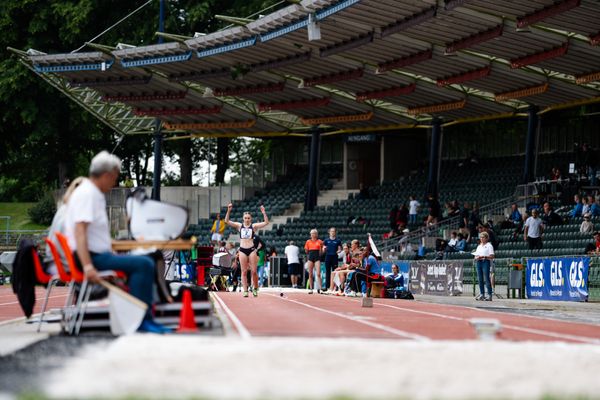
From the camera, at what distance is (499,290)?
104ft

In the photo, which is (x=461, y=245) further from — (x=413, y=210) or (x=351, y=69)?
(x=351, y=69)

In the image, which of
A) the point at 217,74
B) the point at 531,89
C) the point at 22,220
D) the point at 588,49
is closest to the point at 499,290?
the point at 588,49

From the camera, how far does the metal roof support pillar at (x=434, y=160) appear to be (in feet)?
165

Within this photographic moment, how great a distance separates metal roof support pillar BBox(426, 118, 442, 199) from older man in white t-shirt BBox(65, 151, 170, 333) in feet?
127

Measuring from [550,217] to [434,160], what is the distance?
13.5 metres

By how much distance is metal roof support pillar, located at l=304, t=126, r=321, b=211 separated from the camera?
56.2m

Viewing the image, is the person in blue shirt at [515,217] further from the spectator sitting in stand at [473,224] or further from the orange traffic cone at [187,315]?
the orange traffic cone at [187,315]

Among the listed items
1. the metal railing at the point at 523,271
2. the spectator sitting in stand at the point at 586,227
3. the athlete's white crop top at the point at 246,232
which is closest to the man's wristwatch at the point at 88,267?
the athlete's white crop top at the point at 246,232

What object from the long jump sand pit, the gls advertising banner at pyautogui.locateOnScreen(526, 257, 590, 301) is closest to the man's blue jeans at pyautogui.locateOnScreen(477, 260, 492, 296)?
the gls advertising banner at pyautogui.locateOnScreen(526, 257, 590, 301)

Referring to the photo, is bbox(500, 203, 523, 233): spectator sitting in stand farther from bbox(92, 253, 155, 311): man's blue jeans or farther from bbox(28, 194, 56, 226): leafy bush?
bbox(28, 194, 56, 226): leafy bush

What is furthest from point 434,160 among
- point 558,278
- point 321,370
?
point 321,370

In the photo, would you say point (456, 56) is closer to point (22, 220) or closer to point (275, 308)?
point (275, 308)

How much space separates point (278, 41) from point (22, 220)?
30305mm

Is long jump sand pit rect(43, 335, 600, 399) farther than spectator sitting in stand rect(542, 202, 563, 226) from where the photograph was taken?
→ No
